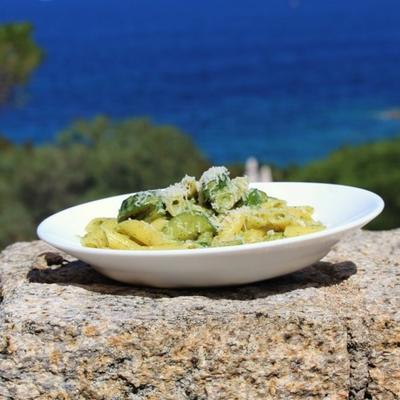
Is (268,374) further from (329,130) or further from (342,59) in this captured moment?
(342,59)

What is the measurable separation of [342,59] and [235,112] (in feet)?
45.9

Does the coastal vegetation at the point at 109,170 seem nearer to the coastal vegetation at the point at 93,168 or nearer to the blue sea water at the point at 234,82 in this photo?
the coastal vegetation at the point at 93,168

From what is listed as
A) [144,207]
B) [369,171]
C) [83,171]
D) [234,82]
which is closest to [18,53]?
[83,171]

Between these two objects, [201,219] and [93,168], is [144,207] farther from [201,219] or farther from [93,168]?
[93,168]

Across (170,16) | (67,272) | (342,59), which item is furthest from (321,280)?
(170,16)

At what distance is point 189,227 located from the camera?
1993 mm

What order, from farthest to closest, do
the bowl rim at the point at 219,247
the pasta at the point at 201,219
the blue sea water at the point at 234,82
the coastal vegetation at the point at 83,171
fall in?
the blue sea water at the point at 234,82 < the coastal vegetation at the point at 83,171 < the pasta at the point at 201,219 < the bowl rim at the point at 219,247

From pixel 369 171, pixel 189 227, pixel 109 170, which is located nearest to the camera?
pixel 189 227

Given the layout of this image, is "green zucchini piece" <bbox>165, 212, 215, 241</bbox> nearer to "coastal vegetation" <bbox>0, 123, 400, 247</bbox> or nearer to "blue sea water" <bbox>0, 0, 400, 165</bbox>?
"coastal vegetation" <bbox>0, 123, 400, 247</bbox>

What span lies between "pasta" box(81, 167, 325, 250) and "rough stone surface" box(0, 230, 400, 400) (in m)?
0.14

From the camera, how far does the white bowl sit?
6.06 ft

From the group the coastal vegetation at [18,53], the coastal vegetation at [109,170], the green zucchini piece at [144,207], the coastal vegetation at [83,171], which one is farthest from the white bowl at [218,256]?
the coastal vegetation at [18,53]

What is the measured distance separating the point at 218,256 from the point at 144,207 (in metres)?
0.29

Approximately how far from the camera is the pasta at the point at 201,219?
198 centimetres
